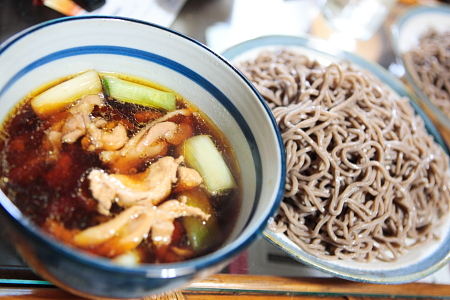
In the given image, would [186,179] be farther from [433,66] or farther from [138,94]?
[433,66]

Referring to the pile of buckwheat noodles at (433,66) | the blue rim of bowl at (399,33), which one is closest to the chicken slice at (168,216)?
the blue rim of bowl at (399,33)

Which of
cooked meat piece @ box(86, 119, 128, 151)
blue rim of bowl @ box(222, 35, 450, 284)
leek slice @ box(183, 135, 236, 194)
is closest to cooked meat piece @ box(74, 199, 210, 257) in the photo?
leek slice @ box(183, 135, 236, 194)

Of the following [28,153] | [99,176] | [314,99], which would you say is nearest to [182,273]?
[99,176]

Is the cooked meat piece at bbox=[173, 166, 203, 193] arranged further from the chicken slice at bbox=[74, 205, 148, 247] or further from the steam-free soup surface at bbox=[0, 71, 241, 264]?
the chicken slice at bbox=[74, 205, 148, 247]

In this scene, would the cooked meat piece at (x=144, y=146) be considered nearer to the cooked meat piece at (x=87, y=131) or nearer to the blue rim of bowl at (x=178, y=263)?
the cooked meat piece at (x=87, y=131)

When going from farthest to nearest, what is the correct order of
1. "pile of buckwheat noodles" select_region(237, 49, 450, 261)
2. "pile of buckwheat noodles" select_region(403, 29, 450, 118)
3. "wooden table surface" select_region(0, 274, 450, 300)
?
1. "pile of buckwheat noodles" select_region(403, 29, 450, 118)
2. "pile of buckwheat noodles" select_region(237, 49, 450, 261)
3. "wooden table surface" select_region(0, 274, 450, 300)

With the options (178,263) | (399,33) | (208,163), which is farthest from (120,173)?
(399,33)

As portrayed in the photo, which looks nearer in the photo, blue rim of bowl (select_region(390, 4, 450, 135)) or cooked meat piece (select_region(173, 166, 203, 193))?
cooked meat piece (select_region(173, 166, 203, 193))
